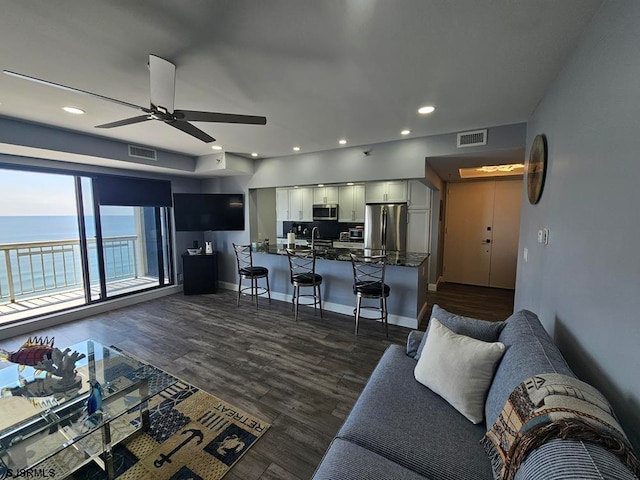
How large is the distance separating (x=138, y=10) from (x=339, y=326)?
3533mm

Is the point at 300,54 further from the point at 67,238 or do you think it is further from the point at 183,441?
the point at 67,238

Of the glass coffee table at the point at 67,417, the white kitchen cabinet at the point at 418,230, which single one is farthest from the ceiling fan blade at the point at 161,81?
the white kitchen cabinet at the point at 418,230

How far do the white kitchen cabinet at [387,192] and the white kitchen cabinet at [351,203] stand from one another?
0.57 feet

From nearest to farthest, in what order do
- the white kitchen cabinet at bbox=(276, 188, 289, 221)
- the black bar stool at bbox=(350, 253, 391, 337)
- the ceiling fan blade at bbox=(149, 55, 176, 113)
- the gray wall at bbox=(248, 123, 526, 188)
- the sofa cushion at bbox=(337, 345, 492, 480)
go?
the sofa cushion at bbox=(337, 345, 492, 480) → the ceiling fan blade at bbox=(149, 55, 176, 113) → the gray wall at bbox=(248, 123, 526, 188) → the black bar stool at bbox=(350, 253, 391, 337) → the white kitchen cabinet at bbox=(276, 188, 289, 221)

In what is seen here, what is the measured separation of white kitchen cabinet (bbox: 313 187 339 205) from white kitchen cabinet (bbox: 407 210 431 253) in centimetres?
158

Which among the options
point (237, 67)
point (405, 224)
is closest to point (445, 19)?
point (237, 67)

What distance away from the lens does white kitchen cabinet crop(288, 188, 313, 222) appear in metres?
6.09

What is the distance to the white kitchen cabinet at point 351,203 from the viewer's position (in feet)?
18.4

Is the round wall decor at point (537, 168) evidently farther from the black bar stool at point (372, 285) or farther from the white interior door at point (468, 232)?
the white interior door at point (468, 232)

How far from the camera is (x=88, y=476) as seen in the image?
161cm

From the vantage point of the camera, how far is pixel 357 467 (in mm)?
1101

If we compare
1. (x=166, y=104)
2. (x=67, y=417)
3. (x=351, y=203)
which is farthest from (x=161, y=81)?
(x=351, y=203)

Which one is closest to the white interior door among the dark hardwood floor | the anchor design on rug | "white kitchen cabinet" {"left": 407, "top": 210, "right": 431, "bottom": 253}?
the dark hardwood floor

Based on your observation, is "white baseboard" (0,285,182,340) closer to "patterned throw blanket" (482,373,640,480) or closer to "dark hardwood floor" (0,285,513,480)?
"dark hardwood floor" (0,285,513,480)
